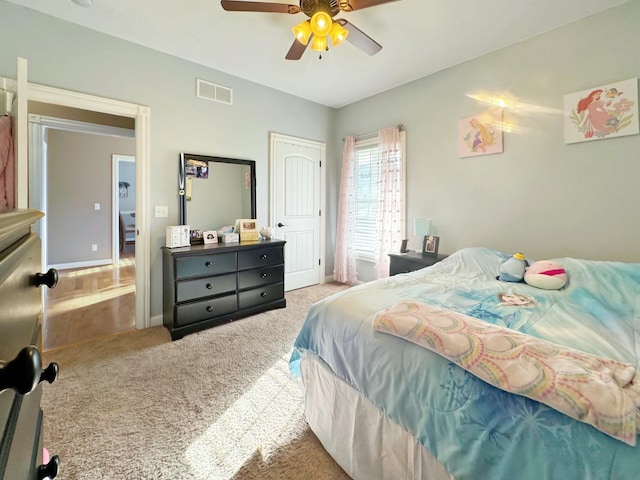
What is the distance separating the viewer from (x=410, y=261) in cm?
304

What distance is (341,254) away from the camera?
4.36 m

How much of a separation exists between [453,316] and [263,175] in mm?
3103

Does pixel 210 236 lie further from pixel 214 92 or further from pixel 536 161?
pixel 536 161

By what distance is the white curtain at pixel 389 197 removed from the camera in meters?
3.62

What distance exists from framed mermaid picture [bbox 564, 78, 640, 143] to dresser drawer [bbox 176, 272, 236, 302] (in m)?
3.33

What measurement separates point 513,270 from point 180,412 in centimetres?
242

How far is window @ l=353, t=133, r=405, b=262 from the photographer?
13.0ft

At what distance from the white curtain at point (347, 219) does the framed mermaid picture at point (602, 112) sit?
2.41 m

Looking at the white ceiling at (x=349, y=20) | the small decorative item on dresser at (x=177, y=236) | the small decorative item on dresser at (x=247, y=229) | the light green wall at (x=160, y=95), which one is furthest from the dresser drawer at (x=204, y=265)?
the white ceiling at (x=349, y=20)

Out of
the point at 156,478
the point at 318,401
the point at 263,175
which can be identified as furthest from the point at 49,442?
the point at 263,175

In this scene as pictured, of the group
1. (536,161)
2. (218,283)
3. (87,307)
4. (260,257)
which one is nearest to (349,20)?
(536,161)

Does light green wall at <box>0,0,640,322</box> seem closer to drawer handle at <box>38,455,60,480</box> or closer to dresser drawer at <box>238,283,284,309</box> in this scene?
dresser drawer at <box>238,283,284,309</box>

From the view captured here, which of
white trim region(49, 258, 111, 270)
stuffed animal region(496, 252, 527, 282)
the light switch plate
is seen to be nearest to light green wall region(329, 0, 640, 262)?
stuffed animal region(496, 252, 527, 282)

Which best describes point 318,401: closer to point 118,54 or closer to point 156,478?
point 156,478
